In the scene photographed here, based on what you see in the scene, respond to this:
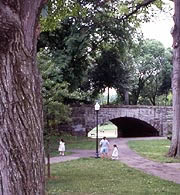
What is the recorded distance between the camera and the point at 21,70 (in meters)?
4.12

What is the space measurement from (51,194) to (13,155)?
20.9ft

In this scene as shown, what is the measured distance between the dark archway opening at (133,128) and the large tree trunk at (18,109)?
119ft

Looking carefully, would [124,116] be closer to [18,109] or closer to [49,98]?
[49,98]

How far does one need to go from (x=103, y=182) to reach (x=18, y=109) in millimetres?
8374

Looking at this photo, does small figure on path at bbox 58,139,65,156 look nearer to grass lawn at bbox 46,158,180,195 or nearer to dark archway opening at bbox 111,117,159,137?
grass lawn at bbox 46,158,180,195

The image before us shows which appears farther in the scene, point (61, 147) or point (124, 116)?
point (124, 116)

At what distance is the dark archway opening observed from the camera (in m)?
41.8

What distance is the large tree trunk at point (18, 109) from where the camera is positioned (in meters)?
3.95

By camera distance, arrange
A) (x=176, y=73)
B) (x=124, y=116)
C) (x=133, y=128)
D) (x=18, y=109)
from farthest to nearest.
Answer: (x=133, y=128), (x=124, y=116), (x=176, y=73), (x=18, y=109)

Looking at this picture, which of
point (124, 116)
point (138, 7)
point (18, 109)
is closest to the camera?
point (18, 109)

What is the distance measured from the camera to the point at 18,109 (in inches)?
161

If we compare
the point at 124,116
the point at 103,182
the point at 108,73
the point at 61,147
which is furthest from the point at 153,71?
the point at 103,182

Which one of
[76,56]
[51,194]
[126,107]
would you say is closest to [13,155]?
[51,194]

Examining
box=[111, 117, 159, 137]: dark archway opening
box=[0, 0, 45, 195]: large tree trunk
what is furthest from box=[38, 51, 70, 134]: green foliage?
box=[111, 117, 159, 137]: dark archway opening
